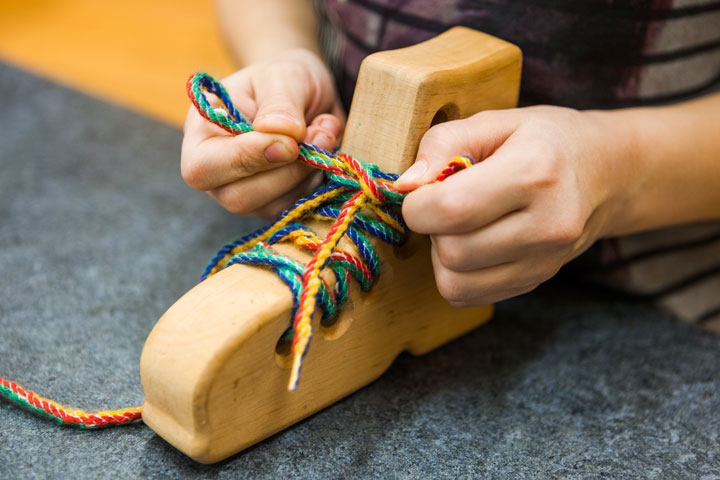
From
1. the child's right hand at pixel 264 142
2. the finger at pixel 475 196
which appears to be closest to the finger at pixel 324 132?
the child's right hand at pixel 264 142

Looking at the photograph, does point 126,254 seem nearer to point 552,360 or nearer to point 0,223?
point 0,223

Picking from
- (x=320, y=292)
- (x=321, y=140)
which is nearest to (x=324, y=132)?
(x=321, y=140)

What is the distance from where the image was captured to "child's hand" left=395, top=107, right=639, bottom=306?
1.20 feet

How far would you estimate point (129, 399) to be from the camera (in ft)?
1.40

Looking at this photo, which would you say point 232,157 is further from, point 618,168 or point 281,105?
point 618,168

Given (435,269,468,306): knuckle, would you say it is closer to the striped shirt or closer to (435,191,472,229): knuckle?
(435,191,472,229): knuckle

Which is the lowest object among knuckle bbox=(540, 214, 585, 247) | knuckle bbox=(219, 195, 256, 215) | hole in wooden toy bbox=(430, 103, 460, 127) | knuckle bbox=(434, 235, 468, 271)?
knuckle bbox=(219, 195, 256, 215)

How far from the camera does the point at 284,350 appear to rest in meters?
0.40

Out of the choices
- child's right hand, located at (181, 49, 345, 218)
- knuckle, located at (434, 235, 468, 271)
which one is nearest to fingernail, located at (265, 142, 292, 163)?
child's right hand, located at (181, 49, 345, 218)

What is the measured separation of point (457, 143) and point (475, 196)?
0.05 metres

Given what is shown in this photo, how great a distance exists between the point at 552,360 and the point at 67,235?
402 mm

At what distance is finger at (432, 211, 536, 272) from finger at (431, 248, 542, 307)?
10mm

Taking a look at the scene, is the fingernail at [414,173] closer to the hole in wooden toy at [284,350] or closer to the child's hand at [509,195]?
the child's hand at [509,195]

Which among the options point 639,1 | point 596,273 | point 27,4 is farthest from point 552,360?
point 27,4
